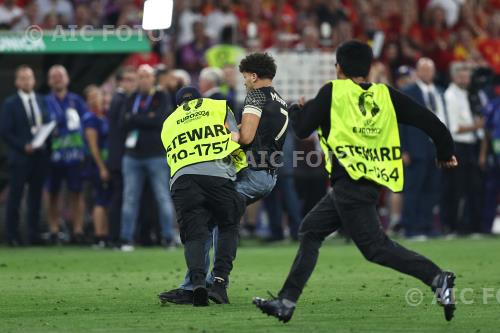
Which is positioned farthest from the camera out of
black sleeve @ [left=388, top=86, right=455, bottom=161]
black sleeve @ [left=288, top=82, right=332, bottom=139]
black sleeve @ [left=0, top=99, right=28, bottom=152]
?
black sleeve @ [left=0, top=99, right=28, bottom=152]

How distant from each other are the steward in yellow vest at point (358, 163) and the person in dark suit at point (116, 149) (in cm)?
863

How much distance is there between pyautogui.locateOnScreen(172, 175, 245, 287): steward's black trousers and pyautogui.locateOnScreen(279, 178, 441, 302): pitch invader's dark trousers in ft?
4.30

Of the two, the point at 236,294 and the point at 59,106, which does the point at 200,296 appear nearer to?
the point at 236,294

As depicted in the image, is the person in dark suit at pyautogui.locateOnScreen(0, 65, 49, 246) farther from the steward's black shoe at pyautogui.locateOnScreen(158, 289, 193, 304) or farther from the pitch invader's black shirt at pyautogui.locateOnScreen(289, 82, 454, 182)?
the pitch invader's black shirt at pyautogui.locateOnScreen(289, 82, 454, 182)

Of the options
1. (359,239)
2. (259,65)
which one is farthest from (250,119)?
(359,239)

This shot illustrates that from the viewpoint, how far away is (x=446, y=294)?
8.45m

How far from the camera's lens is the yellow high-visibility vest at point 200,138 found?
989 cm

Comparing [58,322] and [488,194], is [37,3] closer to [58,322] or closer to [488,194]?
[488,194]

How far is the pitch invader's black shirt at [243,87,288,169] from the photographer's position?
10.1 metres

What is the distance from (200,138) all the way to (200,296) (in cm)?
127

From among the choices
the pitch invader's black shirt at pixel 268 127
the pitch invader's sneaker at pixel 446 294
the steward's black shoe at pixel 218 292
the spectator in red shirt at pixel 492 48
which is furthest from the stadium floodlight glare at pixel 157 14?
the pitch invader's sneaker at pixel 446 294

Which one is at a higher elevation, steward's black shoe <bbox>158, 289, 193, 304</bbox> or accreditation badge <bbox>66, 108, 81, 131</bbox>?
accreditation badge <bbox>66, 108, 81, 131</bbox>

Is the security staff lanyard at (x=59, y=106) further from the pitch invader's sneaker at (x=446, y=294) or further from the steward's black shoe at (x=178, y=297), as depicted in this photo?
the pitch invader's sneaker at (x=446, y=294)

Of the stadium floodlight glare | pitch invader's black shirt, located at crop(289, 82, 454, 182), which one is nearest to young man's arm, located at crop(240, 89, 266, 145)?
pitch invader's black shirt, located at crop(289, 82, 454, 182)
